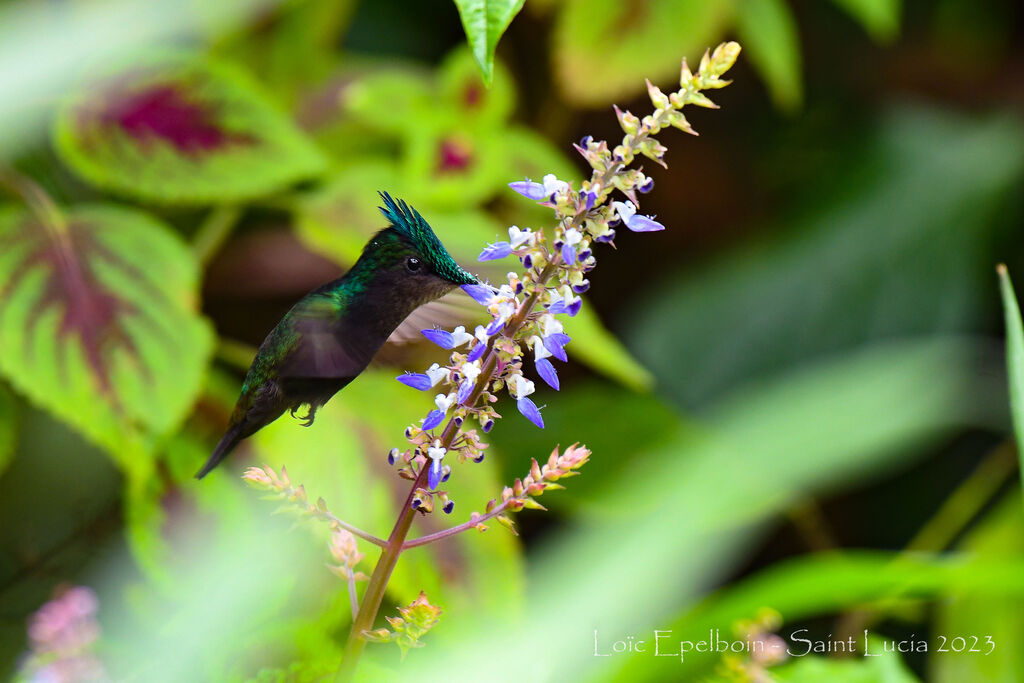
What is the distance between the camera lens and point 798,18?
1.47 meters

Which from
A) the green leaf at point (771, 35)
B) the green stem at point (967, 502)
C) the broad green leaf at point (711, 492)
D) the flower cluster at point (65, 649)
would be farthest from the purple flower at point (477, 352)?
the green stem at point (967, 502)

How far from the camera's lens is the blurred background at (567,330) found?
1.91 feet

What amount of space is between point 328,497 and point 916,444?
0.84 m

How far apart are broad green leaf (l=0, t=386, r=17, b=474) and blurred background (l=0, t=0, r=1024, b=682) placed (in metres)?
0.02

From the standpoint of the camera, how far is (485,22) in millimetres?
324

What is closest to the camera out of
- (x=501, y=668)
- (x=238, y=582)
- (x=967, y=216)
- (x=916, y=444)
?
(x=501, y=668)

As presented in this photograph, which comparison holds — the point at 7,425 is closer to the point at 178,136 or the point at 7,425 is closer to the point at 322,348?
the point at 178,136

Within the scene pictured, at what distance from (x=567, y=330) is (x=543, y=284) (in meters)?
0.48

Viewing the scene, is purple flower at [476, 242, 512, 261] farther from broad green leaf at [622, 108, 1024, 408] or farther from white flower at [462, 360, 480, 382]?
broad green leaf at [622, 108, 1024, 408]

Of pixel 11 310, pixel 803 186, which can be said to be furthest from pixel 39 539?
pixel 803 186

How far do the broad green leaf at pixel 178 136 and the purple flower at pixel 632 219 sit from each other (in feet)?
1.84

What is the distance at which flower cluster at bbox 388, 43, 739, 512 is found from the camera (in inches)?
9.3

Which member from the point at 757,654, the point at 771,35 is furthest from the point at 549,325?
the point at 771,35

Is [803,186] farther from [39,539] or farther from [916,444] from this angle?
[39,539]
